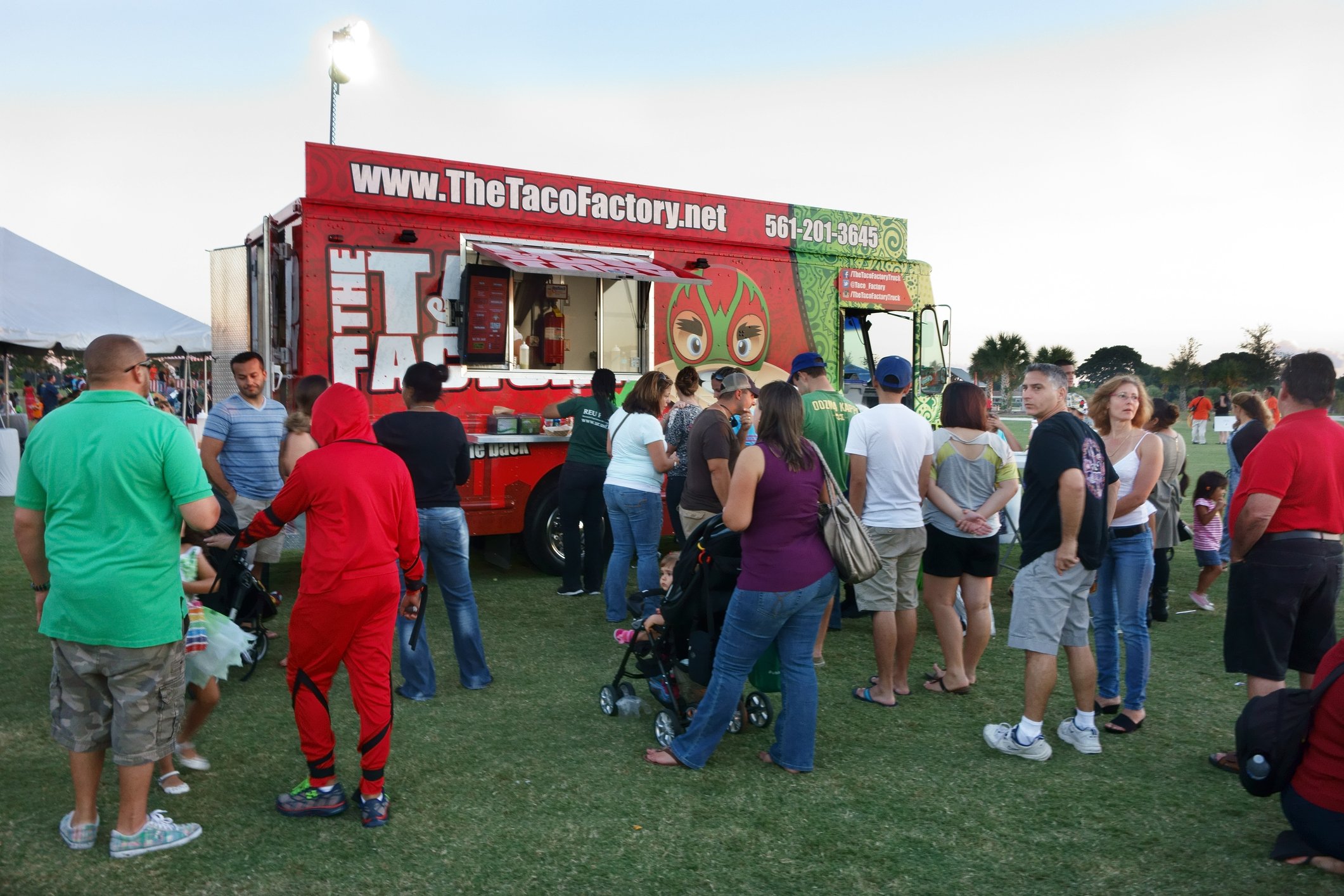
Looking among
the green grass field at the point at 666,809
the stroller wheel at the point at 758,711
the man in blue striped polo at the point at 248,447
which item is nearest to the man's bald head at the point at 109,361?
the green grass field at the point at 666,809

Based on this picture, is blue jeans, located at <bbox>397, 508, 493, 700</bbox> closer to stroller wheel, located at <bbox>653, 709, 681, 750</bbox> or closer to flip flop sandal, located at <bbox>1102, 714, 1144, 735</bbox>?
stroller wheel, located at <bbox>653, 709, 681, 750</bbox>

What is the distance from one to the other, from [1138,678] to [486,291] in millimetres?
5483

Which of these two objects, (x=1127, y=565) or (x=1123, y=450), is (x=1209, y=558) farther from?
(x=1127, y=565)

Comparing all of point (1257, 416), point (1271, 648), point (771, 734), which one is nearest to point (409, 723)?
point (771, 734)

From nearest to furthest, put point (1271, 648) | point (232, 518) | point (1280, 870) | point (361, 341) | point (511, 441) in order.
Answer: point (1280, 870) → point (1271, 648) → point (232, 518) → point (361, 341) → point (511, 441)

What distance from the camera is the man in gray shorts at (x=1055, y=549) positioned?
3.96 meters

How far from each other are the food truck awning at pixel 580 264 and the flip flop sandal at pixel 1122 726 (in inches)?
190

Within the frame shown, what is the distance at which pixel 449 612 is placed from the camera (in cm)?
498

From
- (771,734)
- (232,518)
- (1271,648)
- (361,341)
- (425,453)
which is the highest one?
(361,341)

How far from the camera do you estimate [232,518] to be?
514cm

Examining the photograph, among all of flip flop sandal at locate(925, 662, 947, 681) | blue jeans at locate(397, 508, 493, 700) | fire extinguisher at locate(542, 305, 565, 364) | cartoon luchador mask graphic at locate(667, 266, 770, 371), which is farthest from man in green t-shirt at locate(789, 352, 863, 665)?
fire extinguisher at locate(542, 305, 565, 364)

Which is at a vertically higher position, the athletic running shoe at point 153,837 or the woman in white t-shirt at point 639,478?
the woman in white t-shirt at point 639,478

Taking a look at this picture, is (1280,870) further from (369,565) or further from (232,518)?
(232,518)

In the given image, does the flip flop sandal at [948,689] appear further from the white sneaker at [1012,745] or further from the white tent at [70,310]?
the white tent at [70,310]
